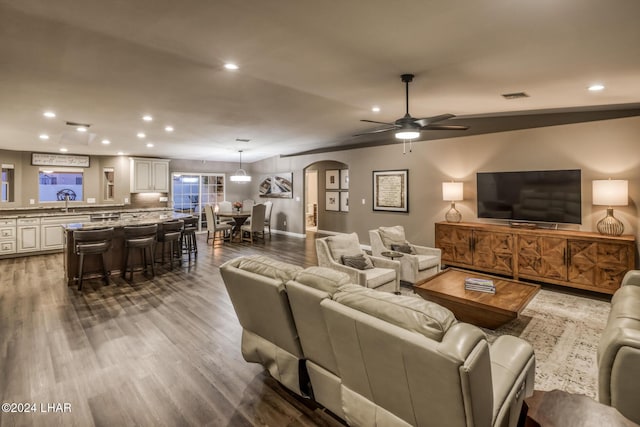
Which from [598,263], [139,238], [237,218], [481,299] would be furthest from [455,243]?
[237,218]

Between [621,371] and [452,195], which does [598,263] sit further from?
[621,371]

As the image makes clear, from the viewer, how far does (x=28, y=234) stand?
7.06m

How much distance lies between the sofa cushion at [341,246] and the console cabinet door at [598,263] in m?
3.05

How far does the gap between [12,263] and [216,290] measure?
5159 millimetres

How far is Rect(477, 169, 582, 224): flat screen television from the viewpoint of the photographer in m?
4.77

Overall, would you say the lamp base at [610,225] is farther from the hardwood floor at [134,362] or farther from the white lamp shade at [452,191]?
the hardwood floor at [134,362]

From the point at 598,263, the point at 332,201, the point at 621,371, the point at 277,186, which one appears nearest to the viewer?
the point at 621,371

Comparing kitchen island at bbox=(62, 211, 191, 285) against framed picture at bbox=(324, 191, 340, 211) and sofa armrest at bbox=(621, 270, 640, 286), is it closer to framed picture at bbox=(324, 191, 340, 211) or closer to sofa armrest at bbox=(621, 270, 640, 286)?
framed picture at bbox=(324, 191, 340, 211)

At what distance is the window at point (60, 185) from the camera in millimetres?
8086

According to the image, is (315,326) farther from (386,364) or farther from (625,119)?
(625,119)

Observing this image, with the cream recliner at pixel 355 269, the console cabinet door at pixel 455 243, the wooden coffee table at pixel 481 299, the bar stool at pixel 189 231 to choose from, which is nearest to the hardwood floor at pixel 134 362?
the cream recliner at pixel 355 269

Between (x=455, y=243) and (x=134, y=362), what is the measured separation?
506cm

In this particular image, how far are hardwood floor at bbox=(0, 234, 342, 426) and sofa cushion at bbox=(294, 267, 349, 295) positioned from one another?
932mm

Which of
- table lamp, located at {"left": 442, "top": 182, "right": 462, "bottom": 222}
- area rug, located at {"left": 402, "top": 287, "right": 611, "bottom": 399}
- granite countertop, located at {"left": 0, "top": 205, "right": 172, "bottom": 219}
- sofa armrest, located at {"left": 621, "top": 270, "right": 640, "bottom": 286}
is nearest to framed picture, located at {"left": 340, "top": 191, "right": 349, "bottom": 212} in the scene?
table lamp, located at {"left": 442, "top": 182, "right": 462, "bottom": 222}
